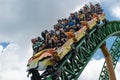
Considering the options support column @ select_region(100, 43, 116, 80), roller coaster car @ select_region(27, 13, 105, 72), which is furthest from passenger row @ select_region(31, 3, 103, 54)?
support column @ select_region(100, 43, 116, 80)

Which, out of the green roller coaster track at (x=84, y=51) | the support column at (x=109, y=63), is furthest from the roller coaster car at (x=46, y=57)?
the support column at (x=109, y=63)

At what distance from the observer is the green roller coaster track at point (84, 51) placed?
43.6ft

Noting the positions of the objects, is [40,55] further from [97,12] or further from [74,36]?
[97,12]

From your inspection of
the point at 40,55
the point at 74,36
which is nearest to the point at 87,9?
the point at 74,36

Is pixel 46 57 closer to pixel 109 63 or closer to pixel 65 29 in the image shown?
pixel 65 29

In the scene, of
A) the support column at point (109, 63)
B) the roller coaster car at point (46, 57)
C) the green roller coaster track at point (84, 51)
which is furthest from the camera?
the support column at point (109, 63)

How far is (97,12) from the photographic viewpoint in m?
17.6

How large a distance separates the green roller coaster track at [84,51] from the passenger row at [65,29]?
0.56m

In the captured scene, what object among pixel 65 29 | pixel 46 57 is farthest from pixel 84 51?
pixel 46 57

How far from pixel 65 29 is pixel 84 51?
107cm

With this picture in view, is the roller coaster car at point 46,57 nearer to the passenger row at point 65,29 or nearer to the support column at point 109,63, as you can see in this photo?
the passenger row at point 65,29

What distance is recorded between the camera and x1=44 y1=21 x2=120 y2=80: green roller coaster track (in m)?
13.3

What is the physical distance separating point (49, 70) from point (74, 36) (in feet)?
6.77

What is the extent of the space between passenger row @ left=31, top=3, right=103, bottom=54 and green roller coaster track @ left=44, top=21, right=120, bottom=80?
0.56 metres
